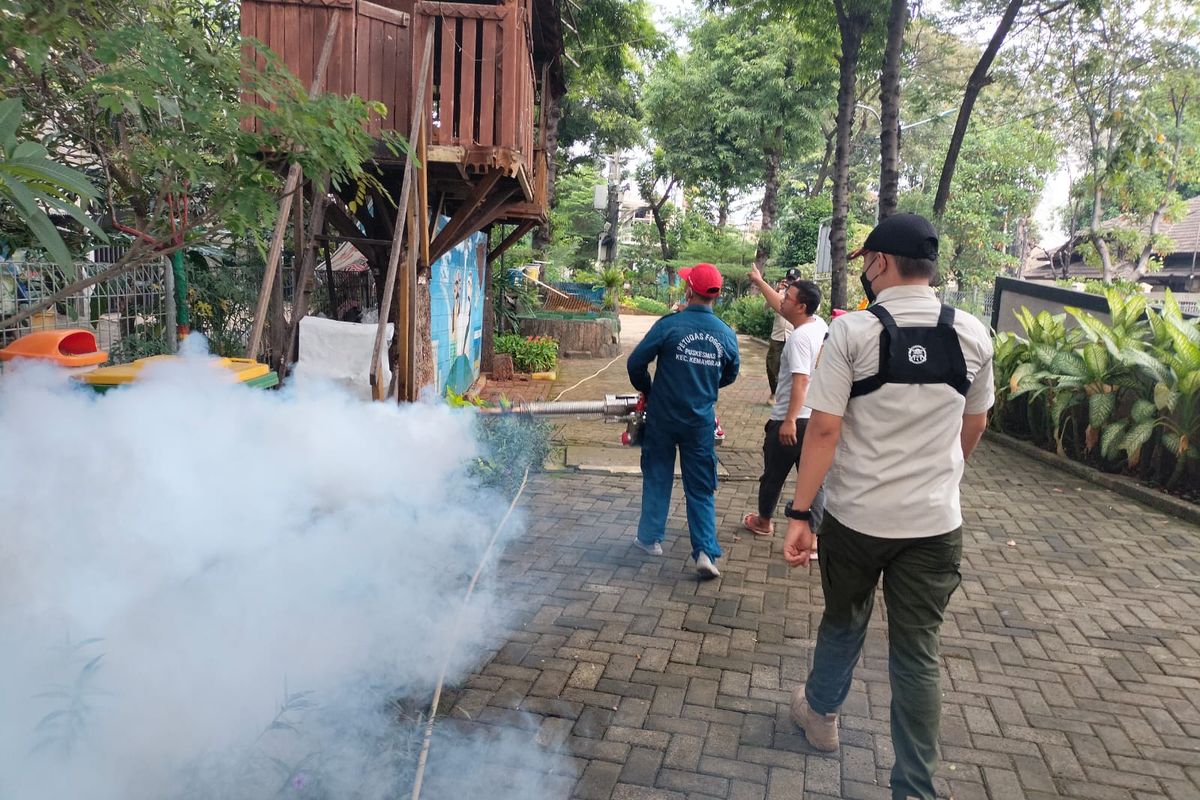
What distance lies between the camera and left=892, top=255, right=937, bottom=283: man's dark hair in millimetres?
2617

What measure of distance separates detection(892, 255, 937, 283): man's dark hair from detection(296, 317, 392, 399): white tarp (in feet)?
17.3

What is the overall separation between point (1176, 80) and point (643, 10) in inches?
420

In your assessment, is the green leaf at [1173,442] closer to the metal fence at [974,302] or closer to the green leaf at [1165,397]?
the green leaf at [1165,397]

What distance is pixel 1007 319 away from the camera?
11.7 metres

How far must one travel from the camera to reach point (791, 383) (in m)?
4.94

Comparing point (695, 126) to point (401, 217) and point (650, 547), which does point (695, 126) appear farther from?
point (650, 547)

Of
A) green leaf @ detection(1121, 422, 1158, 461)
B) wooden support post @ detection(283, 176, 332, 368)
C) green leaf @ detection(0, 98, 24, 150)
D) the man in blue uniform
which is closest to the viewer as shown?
green leaf @ detection(0, 98, 24, 150)

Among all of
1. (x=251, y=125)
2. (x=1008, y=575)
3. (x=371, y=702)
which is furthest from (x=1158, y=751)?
(x=251, y=125)

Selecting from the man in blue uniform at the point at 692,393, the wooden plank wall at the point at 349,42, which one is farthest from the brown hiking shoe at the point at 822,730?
the wooden plank wall at the point at 349,42

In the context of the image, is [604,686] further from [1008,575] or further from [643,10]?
[643,10]

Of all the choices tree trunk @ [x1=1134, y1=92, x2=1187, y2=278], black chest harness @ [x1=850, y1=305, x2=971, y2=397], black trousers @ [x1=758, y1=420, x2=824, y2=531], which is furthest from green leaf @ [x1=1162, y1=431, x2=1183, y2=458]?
tree trunk @ [x1=1134, y1=92, x2=1187, y2=278]

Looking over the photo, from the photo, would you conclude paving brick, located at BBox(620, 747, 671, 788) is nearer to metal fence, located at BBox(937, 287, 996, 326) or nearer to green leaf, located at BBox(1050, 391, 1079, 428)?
green leaf, located at BBox(1050, 391, 1079, 428)

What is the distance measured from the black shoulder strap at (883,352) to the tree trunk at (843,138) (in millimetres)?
8729

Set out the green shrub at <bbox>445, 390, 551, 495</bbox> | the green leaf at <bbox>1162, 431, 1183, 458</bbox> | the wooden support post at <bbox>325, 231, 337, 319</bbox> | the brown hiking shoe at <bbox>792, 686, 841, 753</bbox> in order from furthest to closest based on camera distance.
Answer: the wooden support post at <bbox>325, 231, 337, 319</bbox>, the green leaf at <bbox>1162, 431, 1183, 458</bbox>, the green shrub at <bbox>445, 390, 551, 495</bbox>, the brown hiking shoe at <bbox>792, 686, 841, 753</bbox>
